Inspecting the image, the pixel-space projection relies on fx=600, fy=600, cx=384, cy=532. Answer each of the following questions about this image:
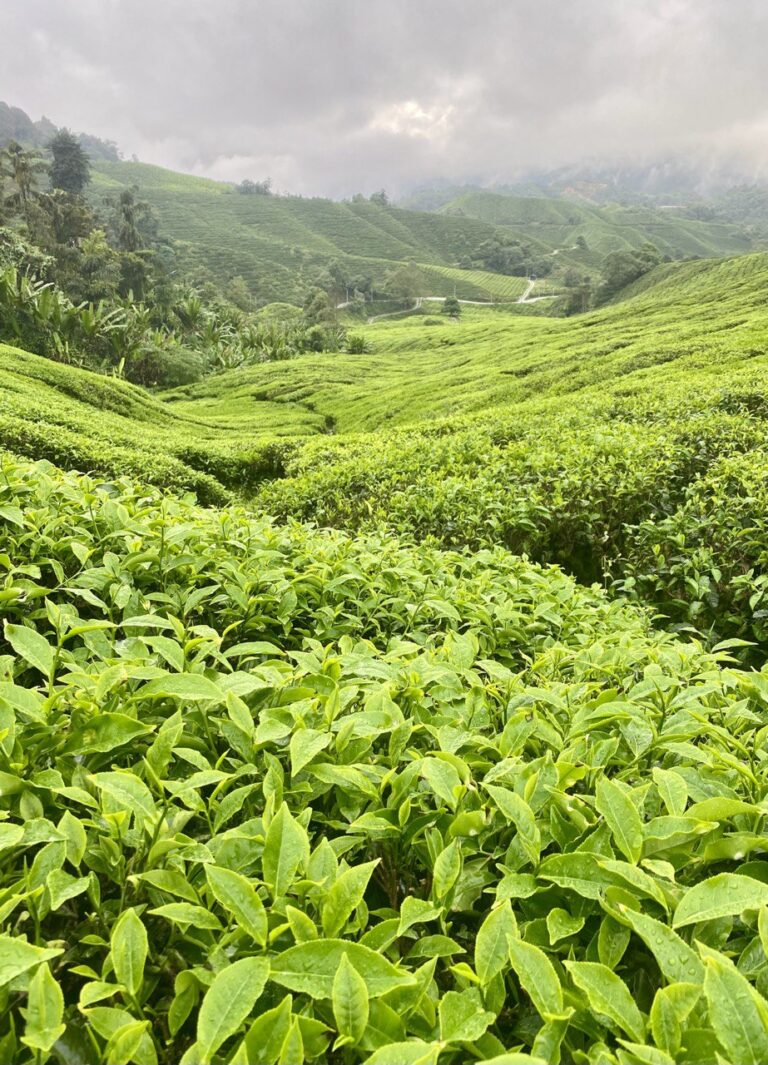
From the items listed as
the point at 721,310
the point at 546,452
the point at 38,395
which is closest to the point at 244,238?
the point at 721,310

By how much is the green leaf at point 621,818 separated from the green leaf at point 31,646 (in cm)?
149

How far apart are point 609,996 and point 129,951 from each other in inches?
34.2

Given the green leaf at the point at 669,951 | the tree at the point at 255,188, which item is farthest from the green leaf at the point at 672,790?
the tree at the point at 255,188

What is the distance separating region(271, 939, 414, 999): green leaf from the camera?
40.6 inches

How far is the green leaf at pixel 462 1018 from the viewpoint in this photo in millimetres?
1004

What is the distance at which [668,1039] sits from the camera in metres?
0.97

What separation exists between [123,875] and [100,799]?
0.67 feet

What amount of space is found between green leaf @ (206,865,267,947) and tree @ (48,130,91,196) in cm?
10545

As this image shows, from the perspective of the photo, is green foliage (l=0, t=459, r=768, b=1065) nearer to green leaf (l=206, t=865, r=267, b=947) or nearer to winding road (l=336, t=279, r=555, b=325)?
green leaf (l=206, t=865, r=267, b=947)

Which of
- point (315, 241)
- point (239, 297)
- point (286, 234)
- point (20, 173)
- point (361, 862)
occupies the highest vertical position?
point (286, 234)

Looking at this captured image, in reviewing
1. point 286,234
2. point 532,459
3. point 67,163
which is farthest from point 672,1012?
point 286,234

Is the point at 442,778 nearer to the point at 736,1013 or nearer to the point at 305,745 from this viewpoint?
the point at 305,745

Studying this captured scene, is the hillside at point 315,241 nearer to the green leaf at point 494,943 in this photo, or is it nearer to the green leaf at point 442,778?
the green leaf at point 442,778

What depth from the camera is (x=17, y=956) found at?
999 mm
